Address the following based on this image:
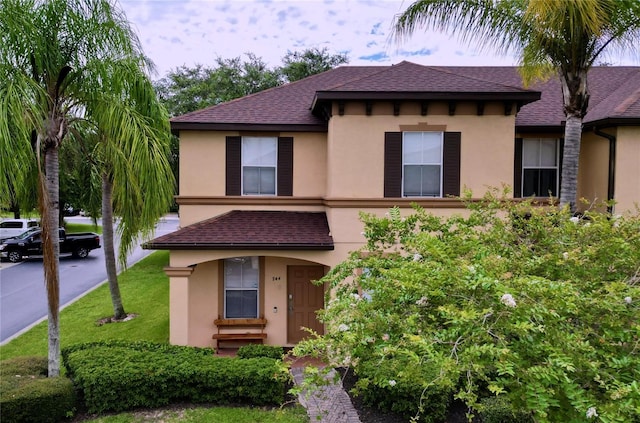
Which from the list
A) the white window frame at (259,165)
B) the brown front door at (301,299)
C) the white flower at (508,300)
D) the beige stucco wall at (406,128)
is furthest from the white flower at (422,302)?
the white window frame at (259,165)

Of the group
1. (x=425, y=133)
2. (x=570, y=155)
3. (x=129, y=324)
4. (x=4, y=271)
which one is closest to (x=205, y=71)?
(x=4, y=271)

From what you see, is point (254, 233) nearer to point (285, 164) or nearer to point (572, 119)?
point (285, 164)

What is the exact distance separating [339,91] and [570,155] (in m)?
5.55

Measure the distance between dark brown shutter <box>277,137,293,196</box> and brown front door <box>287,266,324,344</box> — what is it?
232 cm

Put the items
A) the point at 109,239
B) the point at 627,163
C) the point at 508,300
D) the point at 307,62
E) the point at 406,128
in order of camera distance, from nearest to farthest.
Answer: the point at 508,300
the point at 627,163
the point at 406,128
the point at 109,239
the point at 307,62

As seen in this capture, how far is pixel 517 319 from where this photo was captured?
3.69 m

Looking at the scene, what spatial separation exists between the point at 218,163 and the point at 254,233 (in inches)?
100

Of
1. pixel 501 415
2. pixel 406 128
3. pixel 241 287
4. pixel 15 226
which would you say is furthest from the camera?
pixel 15 226

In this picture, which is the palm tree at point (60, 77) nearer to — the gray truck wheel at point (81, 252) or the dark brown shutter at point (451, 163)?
the dark brown shutter at point (451, 163)

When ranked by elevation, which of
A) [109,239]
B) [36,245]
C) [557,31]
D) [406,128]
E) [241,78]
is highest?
[241,78]

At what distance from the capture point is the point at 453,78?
10.9 meters

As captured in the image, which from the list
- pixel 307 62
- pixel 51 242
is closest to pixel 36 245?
pixel 51 242

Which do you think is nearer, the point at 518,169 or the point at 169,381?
the point at 169,381

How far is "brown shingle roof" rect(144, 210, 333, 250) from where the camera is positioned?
10.3 m
